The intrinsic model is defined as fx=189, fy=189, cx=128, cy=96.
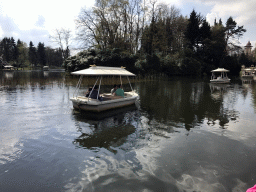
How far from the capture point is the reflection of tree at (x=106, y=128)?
775 cm

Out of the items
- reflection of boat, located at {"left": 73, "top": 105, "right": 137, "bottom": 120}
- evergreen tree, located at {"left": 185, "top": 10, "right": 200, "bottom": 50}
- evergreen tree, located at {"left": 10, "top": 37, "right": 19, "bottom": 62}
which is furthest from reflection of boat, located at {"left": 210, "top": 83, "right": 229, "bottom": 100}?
evergreen tree, located at {"left": 10, "top": 37, "right": 19, "bottom": 62}

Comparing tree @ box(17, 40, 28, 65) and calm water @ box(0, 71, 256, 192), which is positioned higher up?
tree @ box(17, 40, 28, 65)

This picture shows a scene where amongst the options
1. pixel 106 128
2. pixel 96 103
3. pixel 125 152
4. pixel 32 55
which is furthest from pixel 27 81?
pixel 32 55

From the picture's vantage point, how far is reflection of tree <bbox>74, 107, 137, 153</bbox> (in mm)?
7754

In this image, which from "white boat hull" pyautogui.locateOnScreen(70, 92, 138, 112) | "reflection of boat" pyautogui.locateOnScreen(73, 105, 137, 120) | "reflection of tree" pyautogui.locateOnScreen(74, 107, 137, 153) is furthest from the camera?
"white boat hull" pyautogui.locateOnScreen(70, 92, 138, 112)

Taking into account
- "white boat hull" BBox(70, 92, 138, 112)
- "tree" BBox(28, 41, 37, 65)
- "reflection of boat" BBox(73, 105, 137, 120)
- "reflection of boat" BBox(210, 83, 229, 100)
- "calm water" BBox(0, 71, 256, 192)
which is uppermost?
"tree" BBox(28, 41, 37, 65)

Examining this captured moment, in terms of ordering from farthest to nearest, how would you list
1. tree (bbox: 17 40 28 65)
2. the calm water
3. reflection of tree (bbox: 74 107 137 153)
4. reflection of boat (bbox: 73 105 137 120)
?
tree (bbox: 17 40 28 65) → reflection of boat (bbox: 73 105 137 120) → reflection of tree (bbox: 74 107 137 153) → the calm water

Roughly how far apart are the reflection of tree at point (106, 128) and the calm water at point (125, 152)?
4cm

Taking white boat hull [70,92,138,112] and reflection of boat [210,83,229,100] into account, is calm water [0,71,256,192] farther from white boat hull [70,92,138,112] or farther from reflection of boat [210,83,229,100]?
reflection of boat [210,83,229,100]

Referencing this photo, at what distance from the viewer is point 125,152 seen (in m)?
6.93

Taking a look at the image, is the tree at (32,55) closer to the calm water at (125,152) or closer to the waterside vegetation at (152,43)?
the waterside vegetation at (152,43)

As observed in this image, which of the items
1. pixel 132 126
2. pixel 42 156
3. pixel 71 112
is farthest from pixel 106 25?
pixel 42 156

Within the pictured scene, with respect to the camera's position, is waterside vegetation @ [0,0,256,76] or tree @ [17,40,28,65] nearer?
waterside vegetation @ [0,0,256,76]

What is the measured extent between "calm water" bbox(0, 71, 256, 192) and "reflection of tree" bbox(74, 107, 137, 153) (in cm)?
4
